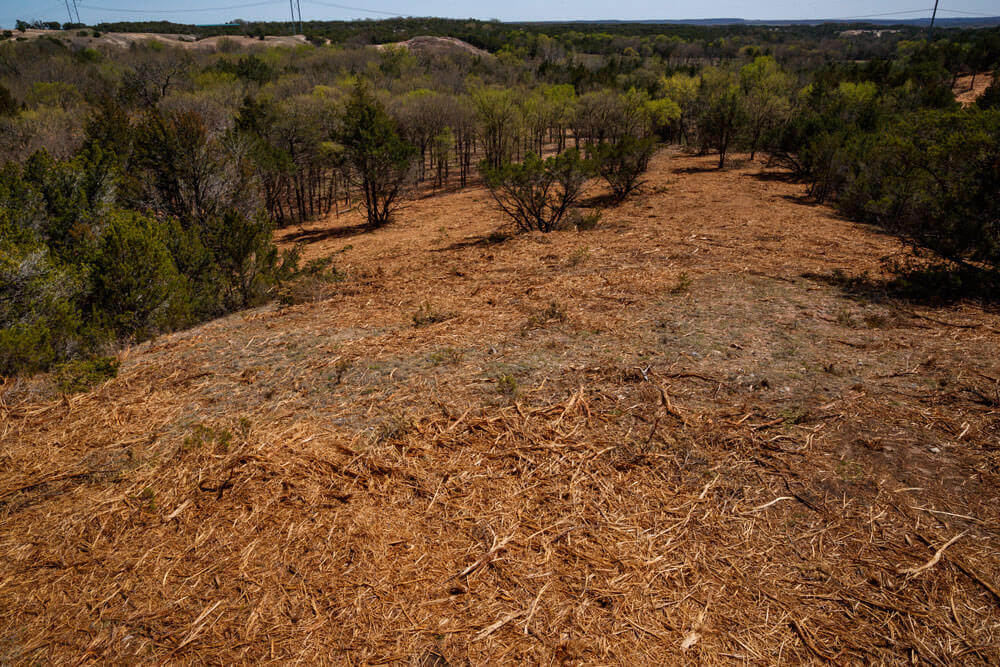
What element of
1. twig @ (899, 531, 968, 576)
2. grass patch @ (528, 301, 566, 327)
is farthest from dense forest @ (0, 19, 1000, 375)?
twig @ (899, 531, 968, 576)

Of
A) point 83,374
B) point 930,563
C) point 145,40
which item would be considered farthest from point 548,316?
point 145,40

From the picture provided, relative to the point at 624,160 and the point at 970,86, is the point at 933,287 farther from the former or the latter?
the point at 970,86

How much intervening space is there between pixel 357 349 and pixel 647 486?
384 centimetres

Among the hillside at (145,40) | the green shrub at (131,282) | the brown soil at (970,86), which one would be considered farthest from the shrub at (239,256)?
the hillside at (145,40)

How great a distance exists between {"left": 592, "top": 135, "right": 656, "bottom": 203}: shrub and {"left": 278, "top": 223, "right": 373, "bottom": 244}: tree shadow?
447 inches

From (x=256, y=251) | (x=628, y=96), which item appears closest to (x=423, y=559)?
(x=256, y=251)

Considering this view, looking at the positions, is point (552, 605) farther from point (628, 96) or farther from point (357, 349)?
point (628, 96)

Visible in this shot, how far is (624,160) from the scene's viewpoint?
18.3 m

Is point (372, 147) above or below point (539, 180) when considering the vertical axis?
above

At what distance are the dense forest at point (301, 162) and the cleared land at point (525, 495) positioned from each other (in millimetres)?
1731

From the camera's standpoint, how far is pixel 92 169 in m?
9.53

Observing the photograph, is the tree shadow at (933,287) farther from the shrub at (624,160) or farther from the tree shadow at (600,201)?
the shrub at (624,160)

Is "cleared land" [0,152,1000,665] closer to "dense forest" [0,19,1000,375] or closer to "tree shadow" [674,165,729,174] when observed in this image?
"dense forest" [0,19,1000,375]

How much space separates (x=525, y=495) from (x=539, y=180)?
11258 mm
